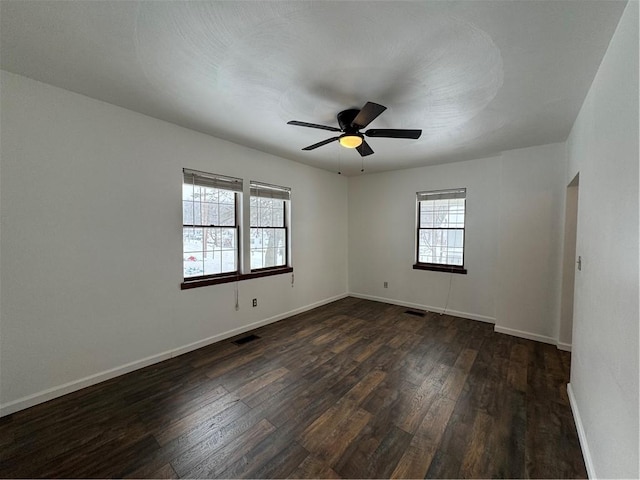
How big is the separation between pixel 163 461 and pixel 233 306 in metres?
2.03

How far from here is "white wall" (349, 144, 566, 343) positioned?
11.4 feet

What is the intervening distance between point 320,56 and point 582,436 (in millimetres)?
3187

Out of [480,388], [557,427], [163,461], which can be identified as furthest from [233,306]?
[557,427]

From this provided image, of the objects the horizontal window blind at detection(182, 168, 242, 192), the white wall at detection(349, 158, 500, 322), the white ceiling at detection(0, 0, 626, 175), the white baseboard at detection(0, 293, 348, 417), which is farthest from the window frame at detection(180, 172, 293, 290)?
the white wall at detection(349, 158, 500, 322)

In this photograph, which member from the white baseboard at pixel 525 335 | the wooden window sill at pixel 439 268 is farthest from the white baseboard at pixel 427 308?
the wooden window sill at pixel 439 268

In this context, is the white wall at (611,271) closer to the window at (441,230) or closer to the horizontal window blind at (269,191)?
the window at (441,230)

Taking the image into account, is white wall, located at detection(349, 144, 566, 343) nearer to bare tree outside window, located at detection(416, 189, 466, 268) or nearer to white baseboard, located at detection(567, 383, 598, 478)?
bare tree outside window, located at detection(416, 189, 466, 268)

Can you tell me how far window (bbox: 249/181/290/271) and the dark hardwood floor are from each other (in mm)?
1418

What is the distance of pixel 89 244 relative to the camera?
7.91 ft

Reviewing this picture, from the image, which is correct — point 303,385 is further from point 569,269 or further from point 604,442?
point 569,269

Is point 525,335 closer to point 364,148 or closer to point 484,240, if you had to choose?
point 484,240

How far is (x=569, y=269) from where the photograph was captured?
321cm

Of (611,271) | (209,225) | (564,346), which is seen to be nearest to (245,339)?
(209,225)

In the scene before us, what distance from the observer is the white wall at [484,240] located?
3.47m
